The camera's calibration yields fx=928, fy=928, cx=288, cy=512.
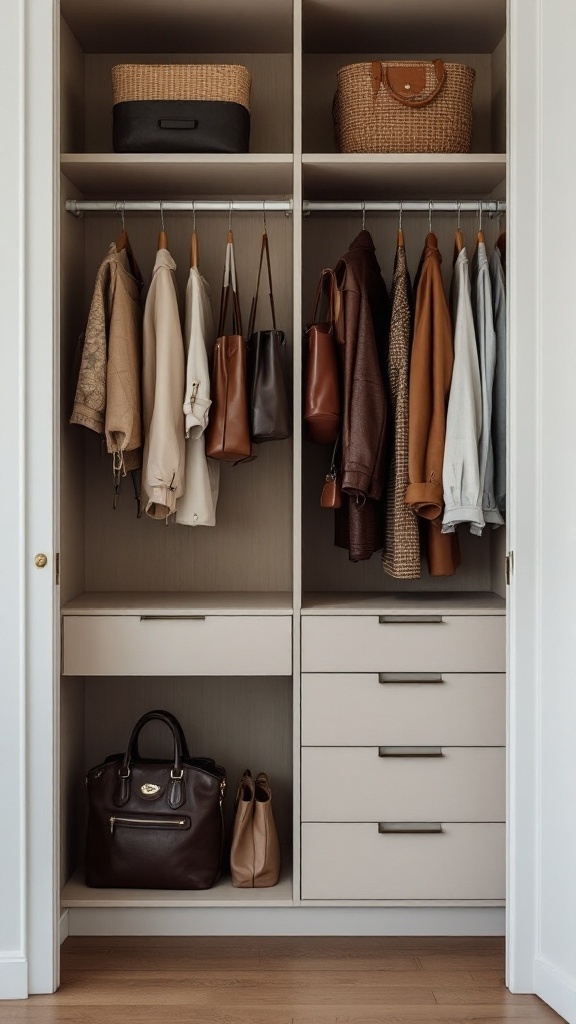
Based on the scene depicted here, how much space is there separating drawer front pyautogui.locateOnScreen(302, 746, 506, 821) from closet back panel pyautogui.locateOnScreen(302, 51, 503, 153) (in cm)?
186

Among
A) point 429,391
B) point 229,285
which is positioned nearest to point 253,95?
point 229,285

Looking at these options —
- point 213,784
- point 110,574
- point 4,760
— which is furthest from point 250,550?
point 4,760

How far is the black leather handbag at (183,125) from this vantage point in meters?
2.55

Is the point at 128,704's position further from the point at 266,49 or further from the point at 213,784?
the point at 266,49

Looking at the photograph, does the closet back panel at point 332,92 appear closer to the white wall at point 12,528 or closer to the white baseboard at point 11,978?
the white wall at point 12,528

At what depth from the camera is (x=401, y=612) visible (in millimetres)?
2535

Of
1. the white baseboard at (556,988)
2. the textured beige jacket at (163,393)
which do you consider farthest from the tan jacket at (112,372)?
the white baseboard at (556,988)

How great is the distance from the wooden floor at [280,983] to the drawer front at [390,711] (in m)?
0.56

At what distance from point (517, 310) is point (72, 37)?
5.21 ft

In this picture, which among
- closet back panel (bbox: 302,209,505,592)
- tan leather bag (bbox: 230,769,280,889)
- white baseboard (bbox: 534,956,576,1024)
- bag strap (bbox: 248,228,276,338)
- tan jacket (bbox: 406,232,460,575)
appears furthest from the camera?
closet back panel (bbox: 302,209,505,592)

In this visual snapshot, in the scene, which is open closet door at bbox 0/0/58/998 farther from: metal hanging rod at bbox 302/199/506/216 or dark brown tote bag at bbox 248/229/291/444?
metal hanging rod at bbox 302/199/506/216

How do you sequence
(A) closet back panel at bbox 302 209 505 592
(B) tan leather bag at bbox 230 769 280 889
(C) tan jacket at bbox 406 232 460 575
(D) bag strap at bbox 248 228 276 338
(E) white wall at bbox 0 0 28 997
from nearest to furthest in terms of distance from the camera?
(E) white wall at bbox 0 0 28 997
(C) tan jacket at bbox 406 232 460 575
(B) tan leather bag at bbox 230 769 280 889
(D) bag strap at bbox 248 228 276 338
(A) closet back panel at bbox 302 209 505 592

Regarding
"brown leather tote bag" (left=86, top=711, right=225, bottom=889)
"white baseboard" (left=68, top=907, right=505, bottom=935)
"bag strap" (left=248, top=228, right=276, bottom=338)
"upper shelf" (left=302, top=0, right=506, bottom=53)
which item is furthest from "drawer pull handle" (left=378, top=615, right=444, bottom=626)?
"upper shelf" (left=302, top=0, right=506, bottom=53)

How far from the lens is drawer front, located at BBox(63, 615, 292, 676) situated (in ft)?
8.34
